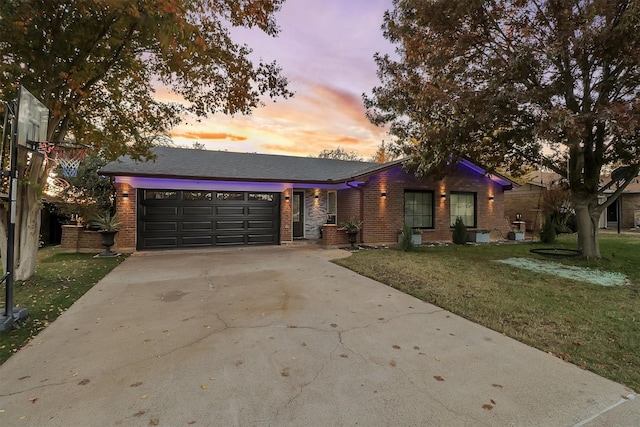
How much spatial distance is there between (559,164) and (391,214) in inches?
218

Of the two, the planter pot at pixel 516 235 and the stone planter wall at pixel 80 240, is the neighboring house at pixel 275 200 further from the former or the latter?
the stone planter wall at pixel 80 240

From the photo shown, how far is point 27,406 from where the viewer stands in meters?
2.32

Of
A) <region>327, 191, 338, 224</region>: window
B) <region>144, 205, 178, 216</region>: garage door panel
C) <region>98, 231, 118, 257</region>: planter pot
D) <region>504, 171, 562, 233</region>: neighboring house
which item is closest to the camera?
<region>98, 231, 118, 257</region>: planter pot

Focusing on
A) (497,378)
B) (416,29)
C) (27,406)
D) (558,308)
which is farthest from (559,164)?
(27,406)

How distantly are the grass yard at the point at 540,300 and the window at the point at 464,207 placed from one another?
14.9 feet

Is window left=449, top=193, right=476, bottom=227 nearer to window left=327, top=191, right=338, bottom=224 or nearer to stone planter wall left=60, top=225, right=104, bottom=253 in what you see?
window left=327, top=191, right=338, bottom=224

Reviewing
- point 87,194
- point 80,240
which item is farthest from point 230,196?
point 87,194

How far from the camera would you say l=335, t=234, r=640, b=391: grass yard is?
3.31 metres

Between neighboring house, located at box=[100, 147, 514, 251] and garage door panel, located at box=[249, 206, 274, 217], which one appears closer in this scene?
neighboring house, located at box=[100, 147, 514, 251]

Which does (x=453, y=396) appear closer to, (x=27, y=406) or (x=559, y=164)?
(x=27, y=406)

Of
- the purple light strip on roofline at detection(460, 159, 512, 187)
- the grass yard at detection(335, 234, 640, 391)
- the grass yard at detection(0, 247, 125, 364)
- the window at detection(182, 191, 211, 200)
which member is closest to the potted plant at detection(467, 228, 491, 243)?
the purple light strip on roofline at detection(460, 159, 512, 187)

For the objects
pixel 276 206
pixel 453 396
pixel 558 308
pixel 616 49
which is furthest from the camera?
pixel 276 206

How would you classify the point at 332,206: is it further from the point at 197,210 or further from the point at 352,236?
the point at 197,210

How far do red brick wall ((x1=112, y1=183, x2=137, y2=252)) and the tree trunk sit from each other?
1379 cm
